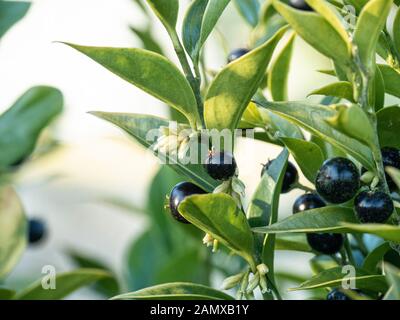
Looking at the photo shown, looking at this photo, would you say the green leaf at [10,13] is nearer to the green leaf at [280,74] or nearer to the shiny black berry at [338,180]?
the green leaf at [280,74]


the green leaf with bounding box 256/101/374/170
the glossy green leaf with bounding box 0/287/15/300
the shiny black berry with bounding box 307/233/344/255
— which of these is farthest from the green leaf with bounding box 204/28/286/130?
the glossy green leaf with bounding box 0/287/15/300

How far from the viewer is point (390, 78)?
1.27 m

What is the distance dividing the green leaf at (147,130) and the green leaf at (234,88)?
0.28 ft

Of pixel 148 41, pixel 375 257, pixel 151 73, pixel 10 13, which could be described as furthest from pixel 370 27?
pixel 148 41

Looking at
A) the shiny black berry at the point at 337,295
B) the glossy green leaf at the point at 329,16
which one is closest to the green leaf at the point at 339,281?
the shiny black berry at the point at 337,295

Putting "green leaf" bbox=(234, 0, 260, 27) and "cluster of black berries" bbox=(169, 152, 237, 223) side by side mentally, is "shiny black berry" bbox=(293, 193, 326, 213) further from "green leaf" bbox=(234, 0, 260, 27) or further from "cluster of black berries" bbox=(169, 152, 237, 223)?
"green leaf" bbox=(234, 0, 260, 27)

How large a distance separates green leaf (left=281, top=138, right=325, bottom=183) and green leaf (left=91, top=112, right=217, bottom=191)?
0.12 m

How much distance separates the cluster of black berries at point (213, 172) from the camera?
117 cm

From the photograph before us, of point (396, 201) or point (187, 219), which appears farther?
point (396, 201)

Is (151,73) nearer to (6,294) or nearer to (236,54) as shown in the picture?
(236,54)

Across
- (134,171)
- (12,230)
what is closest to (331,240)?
(12,230)

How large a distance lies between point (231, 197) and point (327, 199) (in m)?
0.13

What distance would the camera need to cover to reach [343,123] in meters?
1.00
